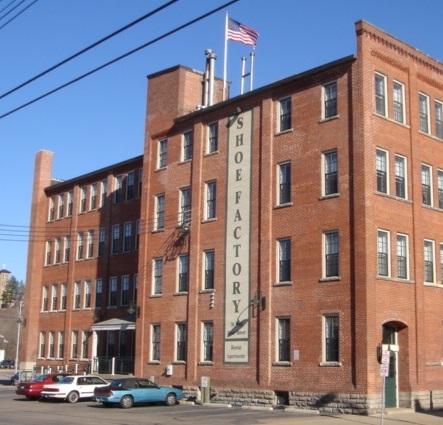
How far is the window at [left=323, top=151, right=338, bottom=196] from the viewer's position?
3428 centimetres

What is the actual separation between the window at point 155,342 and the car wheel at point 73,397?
5745mm

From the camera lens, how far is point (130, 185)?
175ft

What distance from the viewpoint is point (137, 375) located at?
42.7 m

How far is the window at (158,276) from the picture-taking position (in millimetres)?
42750

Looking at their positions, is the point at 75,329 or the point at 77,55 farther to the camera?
the point at 75,329

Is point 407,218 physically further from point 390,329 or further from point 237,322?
point 237,322

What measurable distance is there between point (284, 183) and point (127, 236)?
63.1 ft

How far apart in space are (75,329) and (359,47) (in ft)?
105

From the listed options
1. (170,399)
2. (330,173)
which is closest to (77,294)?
(170,399)

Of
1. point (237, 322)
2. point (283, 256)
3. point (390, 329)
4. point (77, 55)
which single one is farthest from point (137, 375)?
point (77, 55)

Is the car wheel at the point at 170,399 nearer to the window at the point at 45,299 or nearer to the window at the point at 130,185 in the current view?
the window at the point at 130,185

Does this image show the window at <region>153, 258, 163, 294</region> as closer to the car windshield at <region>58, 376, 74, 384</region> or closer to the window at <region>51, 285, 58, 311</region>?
the car windshield at <region>58, 376, 74, 384</region>

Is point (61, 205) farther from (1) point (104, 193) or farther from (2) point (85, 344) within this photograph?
(2) point (85, 344)

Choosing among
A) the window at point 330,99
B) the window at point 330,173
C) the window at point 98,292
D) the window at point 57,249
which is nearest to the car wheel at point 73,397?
the window at point 98,292
